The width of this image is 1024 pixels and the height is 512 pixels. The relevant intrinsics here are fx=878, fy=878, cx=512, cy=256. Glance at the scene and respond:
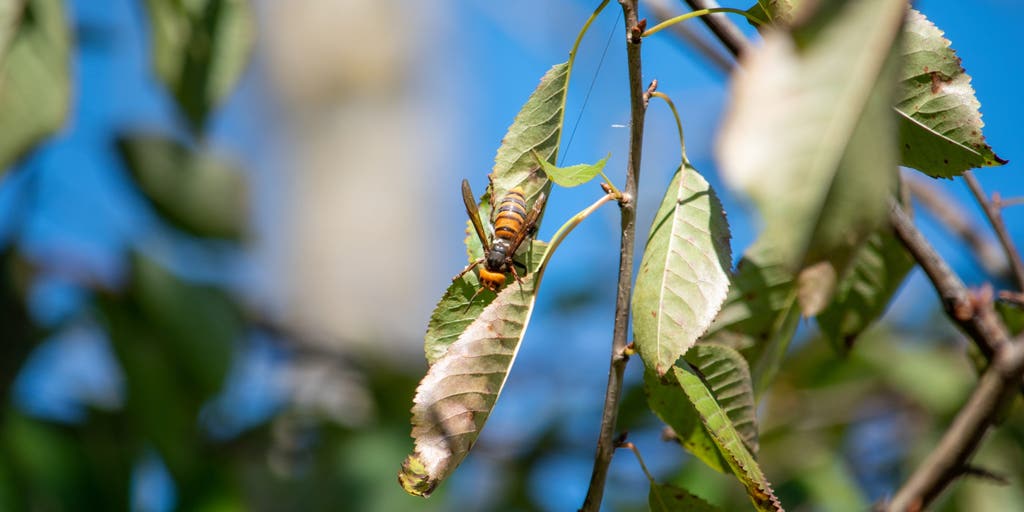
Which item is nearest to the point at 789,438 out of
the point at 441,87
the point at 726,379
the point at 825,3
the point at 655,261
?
the point at 726,379

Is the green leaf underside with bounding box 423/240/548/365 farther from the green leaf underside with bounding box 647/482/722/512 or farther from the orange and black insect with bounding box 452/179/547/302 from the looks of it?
the green leaf underside with bounding box 647/482/722/512

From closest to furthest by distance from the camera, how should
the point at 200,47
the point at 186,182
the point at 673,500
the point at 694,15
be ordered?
the point at 694,15 < the point at 673,500 < the point at 200,47 < the point at 186,182

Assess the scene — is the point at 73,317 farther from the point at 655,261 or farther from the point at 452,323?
the point at 655,261

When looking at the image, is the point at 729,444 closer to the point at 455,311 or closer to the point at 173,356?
Answer: the point at 455,311

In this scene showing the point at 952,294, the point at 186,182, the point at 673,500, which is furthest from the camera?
the point at 186,182

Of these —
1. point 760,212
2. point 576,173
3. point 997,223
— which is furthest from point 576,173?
point 997,223

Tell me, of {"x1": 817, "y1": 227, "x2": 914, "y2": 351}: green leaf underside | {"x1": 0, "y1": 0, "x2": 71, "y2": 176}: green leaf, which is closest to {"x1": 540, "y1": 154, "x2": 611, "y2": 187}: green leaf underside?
{"x1": 817, "y1": 227, "x2": 914, "y2": 351}: green leaf underside

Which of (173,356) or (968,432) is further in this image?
(173,356)
